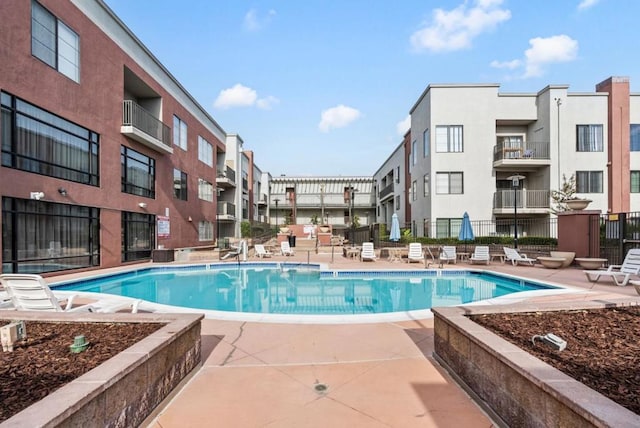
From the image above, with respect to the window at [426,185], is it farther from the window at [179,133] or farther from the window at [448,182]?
the window at [179,133]

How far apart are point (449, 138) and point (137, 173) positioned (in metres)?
17.1

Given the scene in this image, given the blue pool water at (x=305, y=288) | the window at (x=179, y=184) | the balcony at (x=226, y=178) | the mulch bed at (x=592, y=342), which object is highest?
the balcony at (x=226, y=178)

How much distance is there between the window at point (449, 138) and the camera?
2055 cm

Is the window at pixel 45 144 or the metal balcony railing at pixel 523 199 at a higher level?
the window at pixel 45 144

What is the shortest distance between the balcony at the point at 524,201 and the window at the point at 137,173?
18.9m

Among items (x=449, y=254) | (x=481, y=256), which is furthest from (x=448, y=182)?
(x=481, y=256)

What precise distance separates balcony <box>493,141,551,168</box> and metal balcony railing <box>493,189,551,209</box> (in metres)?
1.62

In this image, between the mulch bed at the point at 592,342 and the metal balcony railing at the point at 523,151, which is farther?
the metal balcony railing at the point at 523,151

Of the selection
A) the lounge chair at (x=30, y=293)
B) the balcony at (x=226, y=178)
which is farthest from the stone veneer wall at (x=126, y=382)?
the balcony at (x=226, y=178)

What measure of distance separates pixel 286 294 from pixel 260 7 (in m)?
10.1

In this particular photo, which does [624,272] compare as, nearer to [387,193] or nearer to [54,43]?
[54,43]

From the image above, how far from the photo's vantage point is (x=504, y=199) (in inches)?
786

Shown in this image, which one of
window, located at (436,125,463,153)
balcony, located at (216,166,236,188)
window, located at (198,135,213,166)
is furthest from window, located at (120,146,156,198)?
window, located at (436,125,463,153)

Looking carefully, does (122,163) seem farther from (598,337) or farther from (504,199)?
(504,199)
